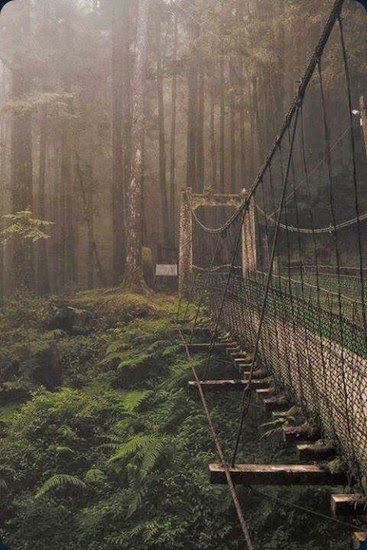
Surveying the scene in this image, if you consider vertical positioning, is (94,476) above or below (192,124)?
below

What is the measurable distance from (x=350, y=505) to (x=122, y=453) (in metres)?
3.75

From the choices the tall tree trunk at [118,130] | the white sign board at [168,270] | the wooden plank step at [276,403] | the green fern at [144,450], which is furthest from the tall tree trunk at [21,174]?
the wooden plank step at [276,403]

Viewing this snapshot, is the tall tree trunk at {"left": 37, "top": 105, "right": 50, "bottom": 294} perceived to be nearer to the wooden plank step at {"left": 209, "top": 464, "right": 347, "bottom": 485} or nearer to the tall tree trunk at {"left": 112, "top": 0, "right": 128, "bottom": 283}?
the tall tree trunk at {"left": 112, "top": 0, "right": 128, "bottom": 283}

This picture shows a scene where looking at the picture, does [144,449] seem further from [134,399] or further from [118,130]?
[118,130]

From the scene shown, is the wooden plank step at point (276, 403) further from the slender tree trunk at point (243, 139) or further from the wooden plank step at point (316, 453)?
the slender tree trunk at point (243, 139)

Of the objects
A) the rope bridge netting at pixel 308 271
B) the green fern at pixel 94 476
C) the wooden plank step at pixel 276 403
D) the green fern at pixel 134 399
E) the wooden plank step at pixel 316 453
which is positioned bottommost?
the green fern at pixel 94 476

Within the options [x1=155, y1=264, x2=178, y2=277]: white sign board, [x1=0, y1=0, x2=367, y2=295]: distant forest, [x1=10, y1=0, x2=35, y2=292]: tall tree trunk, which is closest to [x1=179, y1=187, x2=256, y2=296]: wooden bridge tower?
[x1=155, y1=264, x2=178, y2=277]: white sign board

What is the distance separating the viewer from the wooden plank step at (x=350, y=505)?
89.3 inches

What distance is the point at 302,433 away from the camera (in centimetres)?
300

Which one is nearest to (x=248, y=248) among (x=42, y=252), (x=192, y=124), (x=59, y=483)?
(x=59, y=483)

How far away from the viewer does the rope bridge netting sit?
2867 millimetres

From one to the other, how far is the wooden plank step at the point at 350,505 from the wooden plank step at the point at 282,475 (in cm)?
30

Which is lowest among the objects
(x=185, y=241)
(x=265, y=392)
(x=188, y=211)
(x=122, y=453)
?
(x=122, y=453)

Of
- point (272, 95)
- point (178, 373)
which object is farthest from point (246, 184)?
point (178, 373)
